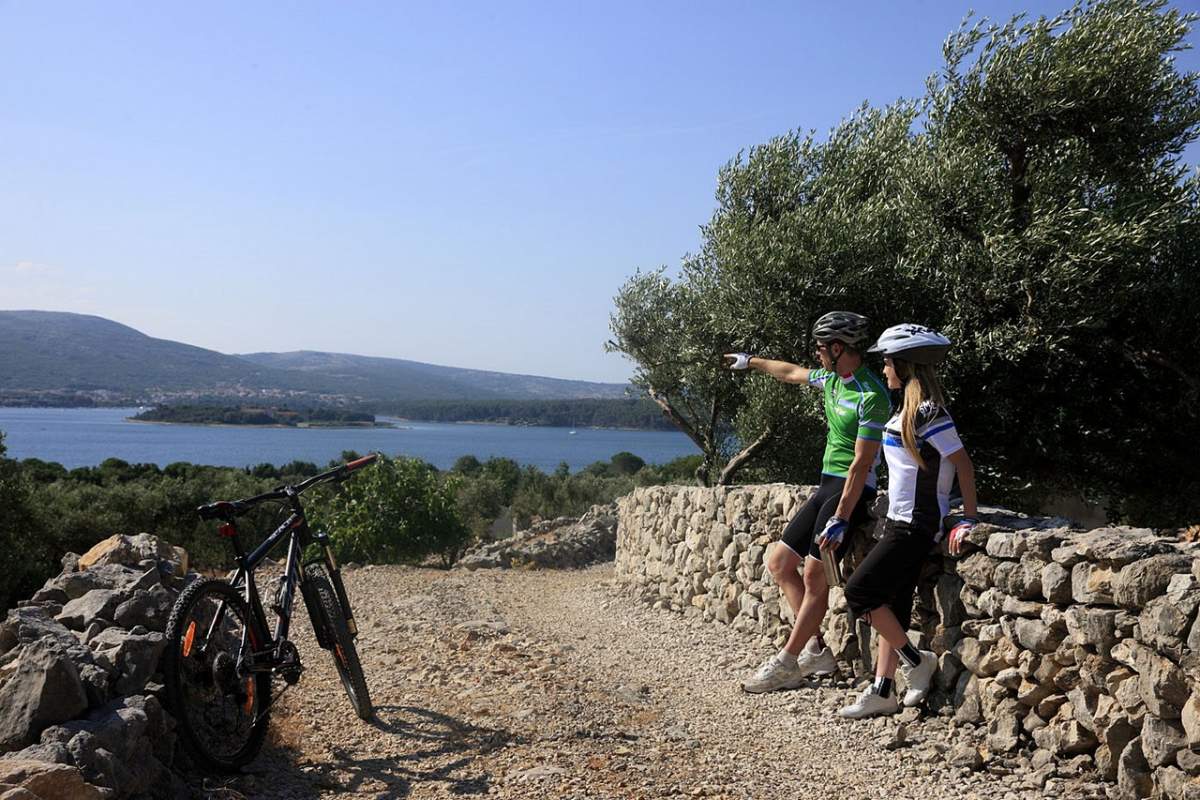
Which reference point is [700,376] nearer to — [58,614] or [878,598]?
[878,598]

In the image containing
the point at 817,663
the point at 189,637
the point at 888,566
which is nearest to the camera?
the point at 189,637

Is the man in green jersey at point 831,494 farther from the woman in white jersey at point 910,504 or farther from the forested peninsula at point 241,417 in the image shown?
the forested peninsula at point 241,417

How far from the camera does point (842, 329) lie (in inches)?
221

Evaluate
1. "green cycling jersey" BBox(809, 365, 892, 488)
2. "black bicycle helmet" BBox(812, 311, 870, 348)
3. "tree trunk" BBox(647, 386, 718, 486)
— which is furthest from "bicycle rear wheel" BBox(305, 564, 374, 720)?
"tree trunk" BBox(647, 386, 718, 486)

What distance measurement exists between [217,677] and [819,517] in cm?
364

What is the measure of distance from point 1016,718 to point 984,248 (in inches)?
228

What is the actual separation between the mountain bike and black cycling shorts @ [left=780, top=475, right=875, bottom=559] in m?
2.84

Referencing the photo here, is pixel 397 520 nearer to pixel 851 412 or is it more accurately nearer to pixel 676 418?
pixel 676 418

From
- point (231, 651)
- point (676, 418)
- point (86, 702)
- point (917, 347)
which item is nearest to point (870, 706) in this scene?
point (917, 347)

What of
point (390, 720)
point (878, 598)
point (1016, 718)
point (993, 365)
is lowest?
point (390, 720)

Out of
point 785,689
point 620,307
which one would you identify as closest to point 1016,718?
point 785,689

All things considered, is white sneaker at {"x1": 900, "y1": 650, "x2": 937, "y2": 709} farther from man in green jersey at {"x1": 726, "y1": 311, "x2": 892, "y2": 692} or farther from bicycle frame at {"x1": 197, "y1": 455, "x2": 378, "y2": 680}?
bicycle frame at {"x1": 197, "y1": 455, "x2": 378, "y2": 680}

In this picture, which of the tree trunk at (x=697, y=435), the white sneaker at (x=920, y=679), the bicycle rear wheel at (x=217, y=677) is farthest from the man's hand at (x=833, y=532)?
the tree trunk at (x=697, y=435)

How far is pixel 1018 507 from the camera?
36.9 feet
